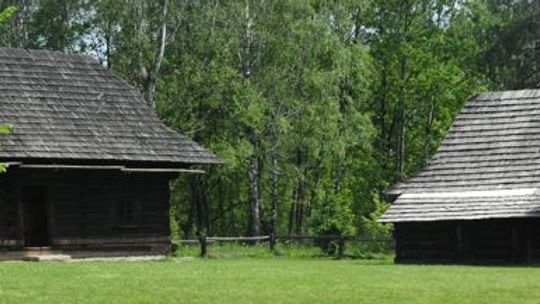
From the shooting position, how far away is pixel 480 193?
33594 millimetres

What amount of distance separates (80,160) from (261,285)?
44.0 feet

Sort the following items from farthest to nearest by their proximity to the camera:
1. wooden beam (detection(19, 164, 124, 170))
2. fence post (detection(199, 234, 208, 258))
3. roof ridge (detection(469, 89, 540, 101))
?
fence post (detection(199, 234, 208, 258))
roof ridge (detection(469, 89, 540, 101))
wooden beam (detection(19, 164, 124, 170))

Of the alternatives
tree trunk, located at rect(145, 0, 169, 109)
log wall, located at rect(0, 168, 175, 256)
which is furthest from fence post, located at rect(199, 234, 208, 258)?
tree trunk, located at rect(145, 0, 169, 109)

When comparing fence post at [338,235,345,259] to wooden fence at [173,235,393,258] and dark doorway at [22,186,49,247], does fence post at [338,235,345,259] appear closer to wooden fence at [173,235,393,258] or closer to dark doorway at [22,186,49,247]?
wooden fence at [173,235,393,258]

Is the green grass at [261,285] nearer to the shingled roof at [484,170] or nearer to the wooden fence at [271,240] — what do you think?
the shingled roof at [484,170]

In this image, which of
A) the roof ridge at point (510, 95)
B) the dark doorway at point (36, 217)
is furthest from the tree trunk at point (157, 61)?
the roof ridge at point (510, 95)

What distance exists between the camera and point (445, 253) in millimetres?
33688

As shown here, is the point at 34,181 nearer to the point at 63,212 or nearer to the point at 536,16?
the point at 63,212

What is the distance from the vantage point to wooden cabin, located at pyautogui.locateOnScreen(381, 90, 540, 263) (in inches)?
1281

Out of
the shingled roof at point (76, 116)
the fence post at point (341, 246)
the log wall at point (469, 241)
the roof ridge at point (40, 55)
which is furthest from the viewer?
the fence post at point (341, 246)

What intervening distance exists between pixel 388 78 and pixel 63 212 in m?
25.2

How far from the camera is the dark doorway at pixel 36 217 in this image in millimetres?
35281

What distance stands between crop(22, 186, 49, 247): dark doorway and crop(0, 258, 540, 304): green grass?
6425 mm

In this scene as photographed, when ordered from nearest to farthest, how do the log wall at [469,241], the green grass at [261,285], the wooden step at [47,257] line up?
the green grass at [261,285]
the log wall at [469,241]
the wooden step at [47,257]
